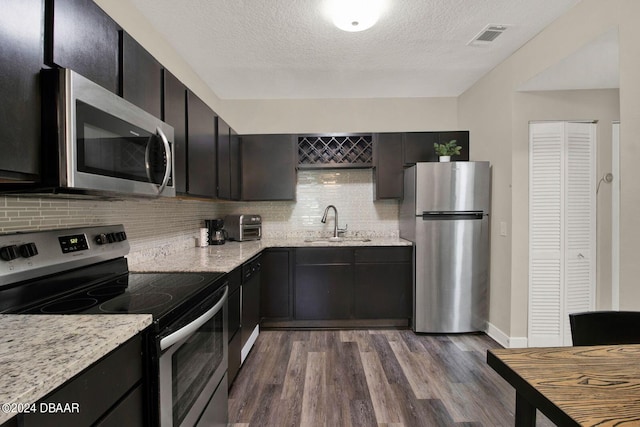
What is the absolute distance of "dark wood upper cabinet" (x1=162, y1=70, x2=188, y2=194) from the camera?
179 cm

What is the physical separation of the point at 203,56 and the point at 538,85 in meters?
2.88

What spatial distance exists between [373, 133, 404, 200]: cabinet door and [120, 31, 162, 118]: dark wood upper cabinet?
7.62 ft

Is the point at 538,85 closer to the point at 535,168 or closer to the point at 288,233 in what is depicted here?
the point at 535,168

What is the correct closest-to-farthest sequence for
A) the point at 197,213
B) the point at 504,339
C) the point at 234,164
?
1. the point at 504,339
2. the point at 197,213
3. the point at 234,164

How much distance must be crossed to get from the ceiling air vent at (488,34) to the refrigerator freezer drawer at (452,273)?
154 cm

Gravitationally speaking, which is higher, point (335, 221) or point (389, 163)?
point (389, 163)

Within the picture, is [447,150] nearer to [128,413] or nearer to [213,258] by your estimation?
[213,258]

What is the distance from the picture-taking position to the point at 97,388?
762 mm

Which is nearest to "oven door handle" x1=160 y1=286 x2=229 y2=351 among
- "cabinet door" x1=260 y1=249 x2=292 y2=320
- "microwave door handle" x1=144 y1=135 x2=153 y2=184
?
"microwave door handle" x1=144 y1=135 x2=153 y2=184

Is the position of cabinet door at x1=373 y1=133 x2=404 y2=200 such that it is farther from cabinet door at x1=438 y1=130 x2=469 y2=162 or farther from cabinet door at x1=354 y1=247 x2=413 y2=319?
cabinet door at x1=354 y1=247 x2=413 y2=319

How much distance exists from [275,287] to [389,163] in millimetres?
1877

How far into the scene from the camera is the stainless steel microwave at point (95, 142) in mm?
965

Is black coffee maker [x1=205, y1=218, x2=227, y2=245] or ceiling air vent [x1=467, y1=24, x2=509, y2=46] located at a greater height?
ceiling air vent [x1=467, y1=24, x2=509, y2=46]

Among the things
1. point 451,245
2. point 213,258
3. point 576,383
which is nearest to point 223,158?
point 213,258
